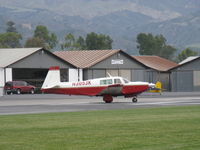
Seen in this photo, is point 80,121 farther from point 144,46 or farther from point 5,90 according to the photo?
point 144,46

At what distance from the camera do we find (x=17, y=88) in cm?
6919

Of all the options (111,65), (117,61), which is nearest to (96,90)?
(111,65)

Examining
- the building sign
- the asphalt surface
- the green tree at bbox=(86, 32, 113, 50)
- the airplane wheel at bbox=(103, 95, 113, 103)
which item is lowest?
the asphalt surface

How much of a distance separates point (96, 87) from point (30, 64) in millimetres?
27376

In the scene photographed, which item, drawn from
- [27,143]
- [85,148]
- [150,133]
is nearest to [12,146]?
[27,143]

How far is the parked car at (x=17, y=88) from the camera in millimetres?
67938

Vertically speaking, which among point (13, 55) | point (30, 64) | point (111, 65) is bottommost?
point (30, 64)

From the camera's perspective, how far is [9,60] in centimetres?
7069

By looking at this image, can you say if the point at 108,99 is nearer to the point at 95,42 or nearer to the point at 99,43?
the point at 95,42

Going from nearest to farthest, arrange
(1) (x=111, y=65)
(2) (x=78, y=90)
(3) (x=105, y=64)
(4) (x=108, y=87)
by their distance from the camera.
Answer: (2) (x=78, y=90), (4) (x=108, y=87), (3) (x=105, y=64), (1) (x=111, y=65)

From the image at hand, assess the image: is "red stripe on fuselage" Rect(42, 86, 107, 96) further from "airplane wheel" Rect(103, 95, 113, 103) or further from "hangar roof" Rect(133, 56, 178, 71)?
"hangar roof" Rect(133, 56, 178, 71)

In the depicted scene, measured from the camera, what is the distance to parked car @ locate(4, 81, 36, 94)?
67938 millimetres

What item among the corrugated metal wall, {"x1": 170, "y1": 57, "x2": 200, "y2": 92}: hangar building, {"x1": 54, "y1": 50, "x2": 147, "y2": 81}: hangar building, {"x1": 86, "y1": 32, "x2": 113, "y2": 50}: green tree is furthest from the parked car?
{"x1": 86, "y1": 32, "x2": 113, "y2": 50}: green tree

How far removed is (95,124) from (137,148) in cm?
654
